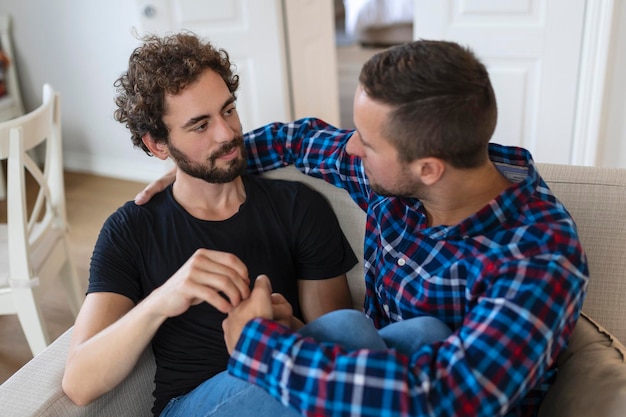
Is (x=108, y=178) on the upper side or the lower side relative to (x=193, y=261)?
lower

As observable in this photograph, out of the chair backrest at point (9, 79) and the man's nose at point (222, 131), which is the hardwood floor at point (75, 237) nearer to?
the chair backrest at point (9, 79)

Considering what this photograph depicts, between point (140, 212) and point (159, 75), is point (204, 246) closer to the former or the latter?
point (140, 212)

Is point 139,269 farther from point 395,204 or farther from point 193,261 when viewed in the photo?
point 395,204

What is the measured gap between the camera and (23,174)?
70.0 inches

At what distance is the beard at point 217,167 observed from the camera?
1382 mm

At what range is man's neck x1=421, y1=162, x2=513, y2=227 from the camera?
1.13 m

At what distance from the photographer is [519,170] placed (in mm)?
1228

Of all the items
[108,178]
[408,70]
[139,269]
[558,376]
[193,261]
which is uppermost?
[408,70]

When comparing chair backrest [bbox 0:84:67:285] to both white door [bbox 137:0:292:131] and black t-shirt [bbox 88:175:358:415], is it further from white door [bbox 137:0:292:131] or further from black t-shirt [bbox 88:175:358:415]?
white door [bbox 137:0:292:131]

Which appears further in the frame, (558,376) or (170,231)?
(170,231)

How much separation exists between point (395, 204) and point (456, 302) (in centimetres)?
23

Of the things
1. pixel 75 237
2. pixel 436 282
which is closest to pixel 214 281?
pixel 436 282

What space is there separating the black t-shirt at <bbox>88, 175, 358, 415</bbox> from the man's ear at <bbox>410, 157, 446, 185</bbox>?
36cm

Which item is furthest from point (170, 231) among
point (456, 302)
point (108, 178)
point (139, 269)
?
point (108, 178)
